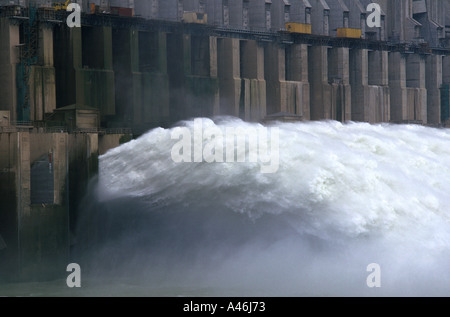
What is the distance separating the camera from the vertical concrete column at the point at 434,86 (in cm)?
10844

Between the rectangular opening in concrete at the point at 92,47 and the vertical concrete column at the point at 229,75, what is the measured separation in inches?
551

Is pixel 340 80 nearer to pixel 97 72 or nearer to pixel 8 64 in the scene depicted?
pixel 97 72

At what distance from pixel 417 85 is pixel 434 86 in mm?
3896

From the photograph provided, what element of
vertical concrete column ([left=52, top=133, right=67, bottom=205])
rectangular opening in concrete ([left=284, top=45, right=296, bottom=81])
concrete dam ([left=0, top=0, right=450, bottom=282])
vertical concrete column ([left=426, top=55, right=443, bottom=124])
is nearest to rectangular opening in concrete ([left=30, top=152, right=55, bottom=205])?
concrete dam ([left=0, top=0, right=450, bottom=282])

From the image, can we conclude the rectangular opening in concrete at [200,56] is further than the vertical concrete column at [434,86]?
No

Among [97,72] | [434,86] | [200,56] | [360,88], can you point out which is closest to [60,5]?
[97,72]

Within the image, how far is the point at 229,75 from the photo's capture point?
3150 inches

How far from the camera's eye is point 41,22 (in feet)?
208

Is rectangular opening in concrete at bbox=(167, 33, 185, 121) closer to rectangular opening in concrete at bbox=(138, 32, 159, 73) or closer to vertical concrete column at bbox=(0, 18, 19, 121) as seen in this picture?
rectangular opening in concrete at bbox=(138, 32, 159, 73)

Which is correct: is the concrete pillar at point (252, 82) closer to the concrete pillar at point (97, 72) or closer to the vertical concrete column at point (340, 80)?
the vertical concrete column at point (340, 80)

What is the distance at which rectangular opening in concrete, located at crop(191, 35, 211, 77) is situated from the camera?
255 ft

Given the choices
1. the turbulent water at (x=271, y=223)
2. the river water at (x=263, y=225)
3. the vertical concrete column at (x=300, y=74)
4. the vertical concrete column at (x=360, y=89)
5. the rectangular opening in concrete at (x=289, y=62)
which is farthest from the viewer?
the vertical concrete column at (x=360, y=89)

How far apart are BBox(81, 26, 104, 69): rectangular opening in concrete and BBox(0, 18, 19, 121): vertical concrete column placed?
6.70 metres

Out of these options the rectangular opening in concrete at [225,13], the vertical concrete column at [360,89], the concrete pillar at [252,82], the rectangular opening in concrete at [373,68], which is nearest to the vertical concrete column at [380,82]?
the rectangular opening in concrete at [373,68]
